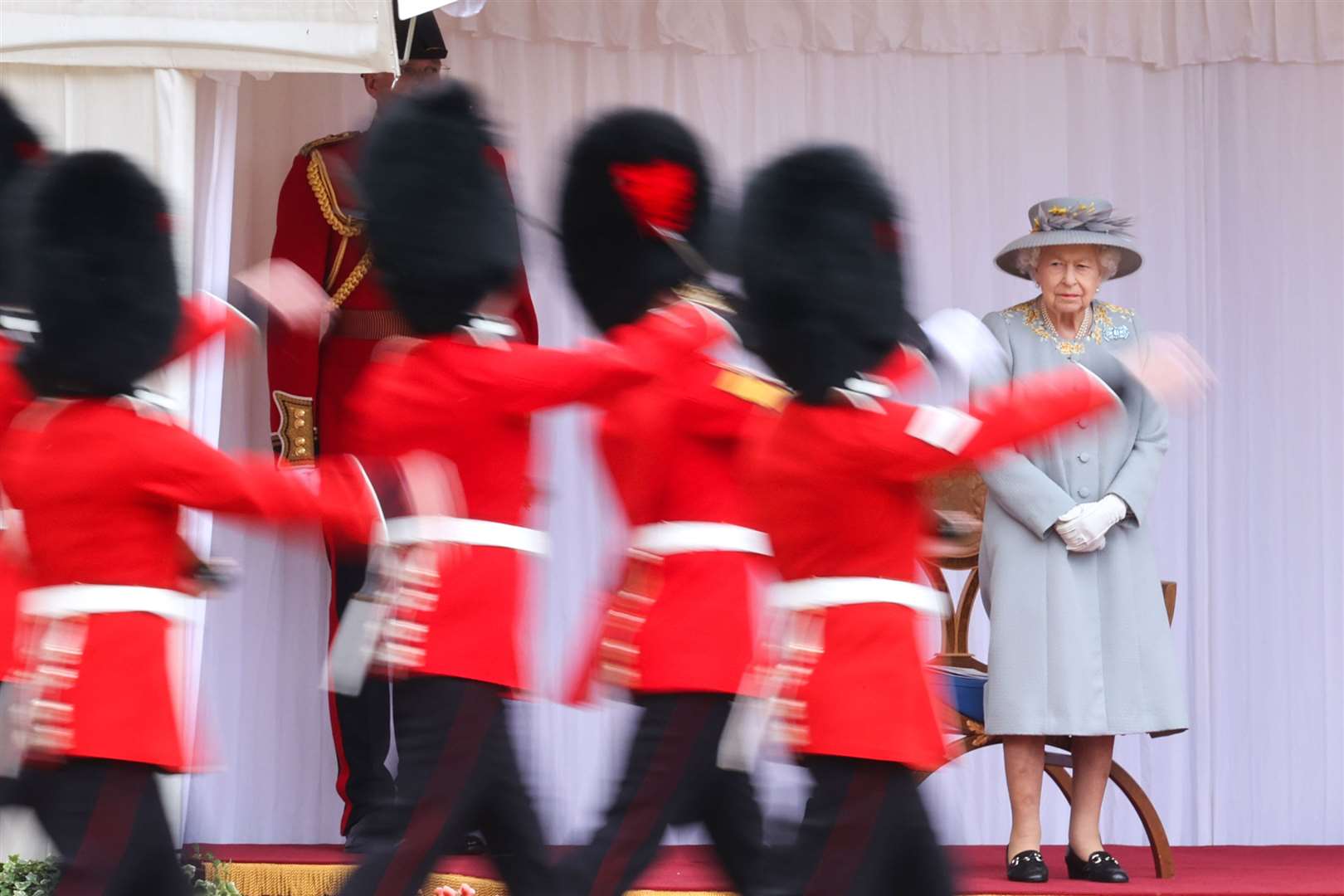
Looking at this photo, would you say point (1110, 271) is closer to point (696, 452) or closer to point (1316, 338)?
point (1316, 338)

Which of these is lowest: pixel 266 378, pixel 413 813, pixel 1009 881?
pixel 1009 881

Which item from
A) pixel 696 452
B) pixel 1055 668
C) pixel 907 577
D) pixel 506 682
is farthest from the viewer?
pixel 1055 668

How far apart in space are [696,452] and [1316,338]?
11.9ft

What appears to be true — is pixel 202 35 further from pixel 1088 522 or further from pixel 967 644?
pixel 967 644

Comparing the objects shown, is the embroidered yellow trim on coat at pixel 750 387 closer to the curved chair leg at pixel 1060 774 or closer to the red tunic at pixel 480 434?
the red tunic at pixel 480 434

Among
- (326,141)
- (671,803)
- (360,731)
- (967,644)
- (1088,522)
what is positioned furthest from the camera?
(967,644)

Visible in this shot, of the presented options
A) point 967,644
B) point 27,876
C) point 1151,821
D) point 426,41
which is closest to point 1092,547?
point 1151,821

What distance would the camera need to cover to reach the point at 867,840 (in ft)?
10.2

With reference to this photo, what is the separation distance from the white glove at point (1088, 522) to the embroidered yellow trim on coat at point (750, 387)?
1.68 meters

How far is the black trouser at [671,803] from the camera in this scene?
355 centimetres

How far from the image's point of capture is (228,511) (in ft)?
11.1

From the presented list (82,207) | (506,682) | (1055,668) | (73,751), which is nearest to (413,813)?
(506,682)

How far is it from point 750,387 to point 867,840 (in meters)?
1.00

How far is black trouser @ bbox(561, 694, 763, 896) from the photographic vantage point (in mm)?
3551
